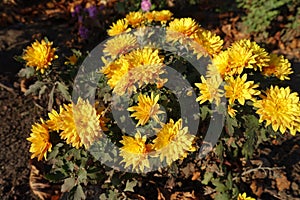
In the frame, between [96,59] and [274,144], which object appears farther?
[274,144]

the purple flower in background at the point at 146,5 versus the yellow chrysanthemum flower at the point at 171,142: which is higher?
the purple flower in background at the point at 146,5

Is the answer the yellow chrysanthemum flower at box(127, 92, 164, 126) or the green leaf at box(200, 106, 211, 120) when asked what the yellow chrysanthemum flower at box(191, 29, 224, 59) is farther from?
the yellow chrysanthemum flower at box(127, 92, 164, 126)

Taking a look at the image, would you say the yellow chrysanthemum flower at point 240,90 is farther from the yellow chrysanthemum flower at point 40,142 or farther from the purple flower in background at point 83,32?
the purple flower in background at point 83,32

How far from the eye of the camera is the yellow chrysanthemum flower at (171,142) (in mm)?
1830

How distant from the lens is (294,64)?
12.4ft

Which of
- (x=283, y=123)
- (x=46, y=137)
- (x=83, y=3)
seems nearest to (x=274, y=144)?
(x=283, y=123)

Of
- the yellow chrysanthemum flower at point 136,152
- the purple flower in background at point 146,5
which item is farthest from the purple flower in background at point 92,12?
the yellow chrysanthemum flower at point 136,152

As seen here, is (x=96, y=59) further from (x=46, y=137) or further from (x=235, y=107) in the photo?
→ (x=235, y=107)

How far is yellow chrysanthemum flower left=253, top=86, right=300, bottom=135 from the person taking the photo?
1.78m

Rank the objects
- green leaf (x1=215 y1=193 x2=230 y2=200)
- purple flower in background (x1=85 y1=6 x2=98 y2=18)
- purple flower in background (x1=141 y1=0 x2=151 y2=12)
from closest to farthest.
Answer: green leaf (x1=215 y1=193 x2=230 y2=200) < purple flower in background (x1=141 y1=0 x2=151 y2=12) < purple flower in background (x1=85 y1=6 x2=98 y2=18)

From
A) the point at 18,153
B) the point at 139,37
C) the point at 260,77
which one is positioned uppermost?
the point at 139,37

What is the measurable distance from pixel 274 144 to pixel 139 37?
4.66 feet

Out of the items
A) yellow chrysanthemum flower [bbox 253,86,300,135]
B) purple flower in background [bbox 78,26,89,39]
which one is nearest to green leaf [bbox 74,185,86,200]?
yellow chrysanthemum flower [bbox 253,86,300,135]

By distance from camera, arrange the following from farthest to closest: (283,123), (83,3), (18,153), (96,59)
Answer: (83,3)
(18,153)
(96,59)
(283,123)
